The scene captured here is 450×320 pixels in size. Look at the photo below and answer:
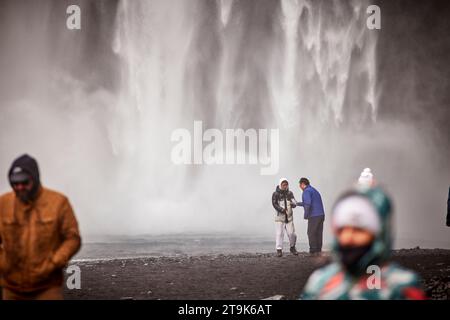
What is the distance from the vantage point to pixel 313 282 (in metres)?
3.15

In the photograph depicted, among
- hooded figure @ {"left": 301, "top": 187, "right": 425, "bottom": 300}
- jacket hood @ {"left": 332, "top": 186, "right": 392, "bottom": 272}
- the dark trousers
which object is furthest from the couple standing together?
jacket hood @ {"left": 332, "top": 186, "right": 392, "bottom": 272}

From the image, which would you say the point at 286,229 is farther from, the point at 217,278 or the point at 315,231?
the point at 217,278

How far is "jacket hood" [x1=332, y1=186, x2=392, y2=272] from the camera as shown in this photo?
2.79 meters

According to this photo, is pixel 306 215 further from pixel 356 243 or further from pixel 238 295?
pixel 356 243

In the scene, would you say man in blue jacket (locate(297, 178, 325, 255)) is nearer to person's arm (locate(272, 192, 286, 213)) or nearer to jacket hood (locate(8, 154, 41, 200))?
person's arm (locate(272, 192, 286, 213))

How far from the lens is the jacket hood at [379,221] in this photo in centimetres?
279

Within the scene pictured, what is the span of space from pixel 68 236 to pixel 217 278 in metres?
7.13

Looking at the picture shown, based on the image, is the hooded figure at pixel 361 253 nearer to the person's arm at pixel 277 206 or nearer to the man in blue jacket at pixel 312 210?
the man in blue jacket at pixel 312 210

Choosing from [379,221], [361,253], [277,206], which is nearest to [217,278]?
[277,206]

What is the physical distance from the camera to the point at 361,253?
9.41 feet

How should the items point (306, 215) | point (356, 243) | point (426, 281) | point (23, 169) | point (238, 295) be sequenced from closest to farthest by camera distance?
1. point (356, 243)
2. point (23, 169)
3. point (238, 295)
4. point (426, 281)
5. point (306, 215)

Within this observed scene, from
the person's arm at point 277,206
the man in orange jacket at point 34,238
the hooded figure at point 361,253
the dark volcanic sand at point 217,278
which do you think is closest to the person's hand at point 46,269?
the man in orange jacket at point 34,238

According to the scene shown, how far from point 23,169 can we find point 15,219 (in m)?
0.53
